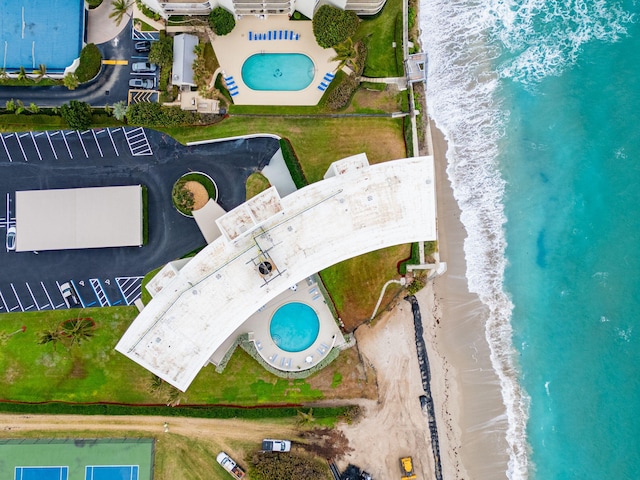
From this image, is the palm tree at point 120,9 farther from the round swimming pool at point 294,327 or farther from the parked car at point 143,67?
the round swimming pool at point 294,327

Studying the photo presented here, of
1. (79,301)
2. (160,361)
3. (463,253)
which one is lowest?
(160,361)

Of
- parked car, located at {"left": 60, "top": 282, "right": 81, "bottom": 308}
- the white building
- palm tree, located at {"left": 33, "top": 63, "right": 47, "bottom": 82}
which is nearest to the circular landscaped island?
parked car, located at {"left": 60, "top": 282, "right": 81, "bottom": 308}

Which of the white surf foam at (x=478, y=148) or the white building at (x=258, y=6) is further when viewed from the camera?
the white surf foam at (x=478, y=148)

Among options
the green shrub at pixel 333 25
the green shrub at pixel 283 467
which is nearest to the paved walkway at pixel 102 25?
the green shrub at pixel 333 25

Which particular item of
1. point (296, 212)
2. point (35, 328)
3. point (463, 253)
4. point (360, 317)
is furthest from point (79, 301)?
point (463, 253)

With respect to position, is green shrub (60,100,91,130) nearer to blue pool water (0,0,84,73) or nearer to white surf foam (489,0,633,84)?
blue pool water (0,0,84,73)

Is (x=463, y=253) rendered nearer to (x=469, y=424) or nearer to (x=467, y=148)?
(x=467, y=148)
